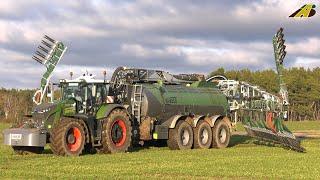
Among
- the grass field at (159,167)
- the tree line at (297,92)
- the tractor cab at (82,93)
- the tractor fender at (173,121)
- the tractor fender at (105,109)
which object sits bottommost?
the grass field at (159,167)

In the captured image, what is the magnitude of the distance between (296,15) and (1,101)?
10644 cm

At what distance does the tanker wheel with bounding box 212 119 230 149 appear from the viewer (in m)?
25.2

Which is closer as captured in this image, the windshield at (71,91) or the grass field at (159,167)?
the grass field at (159,167)

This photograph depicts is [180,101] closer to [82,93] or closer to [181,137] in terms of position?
[181,137]

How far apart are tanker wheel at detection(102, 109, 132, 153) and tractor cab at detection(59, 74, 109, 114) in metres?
0.85

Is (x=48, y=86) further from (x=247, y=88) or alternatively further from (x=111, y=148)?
(x=247, y=88)

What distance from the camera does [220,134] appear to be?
2569cm

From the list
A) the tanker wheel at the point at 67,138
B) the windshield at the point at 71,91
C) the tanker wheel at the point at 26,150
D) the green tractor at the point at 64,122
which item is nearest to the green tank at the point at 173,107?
the green tractor at the point at 64,122

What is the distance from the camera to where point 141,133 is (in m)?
23.0

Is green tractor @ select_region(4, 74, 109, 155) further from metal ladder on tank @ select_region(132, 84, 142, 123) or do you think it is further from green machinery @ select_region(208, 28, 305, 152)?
green machinery @ select_region(208, 28, 305, 152)

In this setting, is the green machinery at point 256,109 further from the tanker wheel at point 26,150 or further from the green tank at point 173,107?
the tanker wheel at point 26,150

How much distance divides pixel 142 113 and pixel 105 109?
252 centimetres

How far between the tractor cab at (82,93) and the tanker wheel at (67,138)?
1210mm

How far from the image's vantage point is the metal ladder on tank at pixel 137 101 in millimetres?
23062
